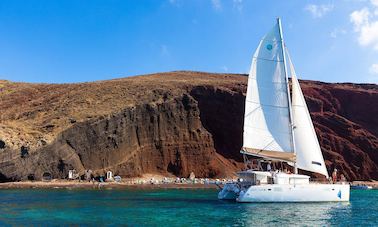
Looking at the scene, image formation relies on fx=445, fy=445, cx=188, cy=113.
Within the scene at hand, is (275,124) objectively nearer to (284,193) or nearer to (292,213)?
(284,193)

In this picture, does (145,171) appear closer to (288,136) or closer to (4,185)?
(4,185)

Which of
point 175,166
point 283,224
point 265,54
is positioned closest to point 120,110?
point 175,166

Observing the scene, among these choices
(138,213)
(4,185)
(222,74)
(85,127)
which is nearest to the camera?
(138,213)

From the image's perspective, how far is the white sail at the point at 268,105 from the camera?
44.1 m

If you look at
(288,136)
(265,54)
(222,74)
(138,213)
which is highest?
(222,74)

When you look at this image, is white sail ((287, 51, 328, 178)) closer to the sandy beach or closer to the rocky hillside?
the sandy beach

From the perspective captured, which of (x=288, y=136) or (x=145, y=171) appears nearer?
(x=288, y=136)

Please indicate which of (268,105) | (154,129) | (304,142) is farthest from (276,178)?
(154,129)

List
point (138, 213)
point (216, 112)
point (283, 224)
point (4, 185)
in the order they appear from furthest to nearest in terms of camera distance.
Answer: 1. point (216, 112)
2. point (4, 185)
3. point (138, 213)
4. point (283, 224)

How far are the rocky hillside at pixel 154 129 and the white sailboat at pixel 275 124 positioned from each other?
39677 millimetres

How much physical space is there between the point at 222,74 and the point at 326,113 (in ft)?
127

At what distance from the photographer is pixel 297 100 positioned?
149 ft

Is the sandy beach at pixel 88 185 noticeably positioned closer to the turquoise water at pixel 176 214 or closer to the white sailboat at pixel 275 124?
the turquoise water at pixel 176 214

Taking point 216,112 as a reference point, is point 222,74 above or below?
above
